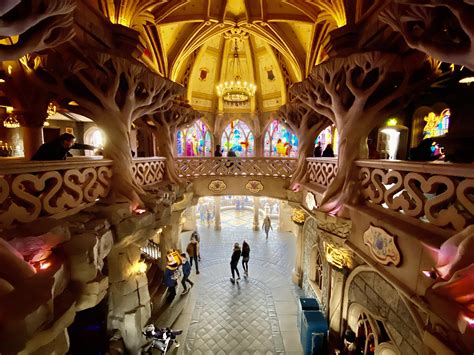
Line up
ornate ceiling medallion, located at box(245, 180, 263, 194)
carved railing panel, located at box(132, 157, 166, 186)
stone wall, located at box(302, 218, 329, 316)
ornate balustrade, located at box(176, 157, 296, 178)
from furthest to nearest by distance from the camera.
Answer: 1. ornate ceiling medallion, located at box(245, 180, 263, 194)
2. ornate balustrade, located at box(176, 157, 296, 178)
3. stone wall, located at box(302, 218, 329, 316)
4. carved railing panel, located at box(132, 157, 166, 186)

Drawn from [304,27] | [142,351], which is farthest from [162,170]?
[304,27]

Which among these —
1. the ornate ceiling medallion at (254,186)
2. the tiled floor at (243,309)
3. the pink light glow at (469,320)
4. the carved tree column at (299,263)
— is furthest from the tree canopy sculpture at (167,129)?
the pink light glow at (469,320)

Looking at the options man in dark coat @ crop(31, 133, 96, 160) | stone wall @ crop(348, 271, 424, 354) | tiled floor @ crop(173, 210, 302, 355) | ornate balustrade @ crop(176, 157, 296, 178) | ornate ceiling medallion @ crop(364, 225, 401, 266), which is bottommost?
tiled floor @ crop(173, 210, 302, 355)

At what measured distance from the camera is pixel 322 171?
20.0 ft

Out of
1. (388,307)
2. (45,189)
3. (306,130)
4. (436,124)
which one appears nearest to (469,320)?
(388,307)

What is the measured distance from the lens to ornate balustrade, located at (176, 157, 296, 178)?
10.0 m

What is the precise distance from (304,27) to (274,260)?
37.6 feet

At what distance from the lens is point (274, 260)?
36.7 feet

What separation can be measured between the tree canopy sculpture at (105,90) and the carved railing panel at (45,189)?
2.05 feet

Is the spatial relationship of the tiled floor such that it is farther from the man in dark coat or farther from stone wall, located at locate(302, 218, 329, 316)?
the man in dark coat

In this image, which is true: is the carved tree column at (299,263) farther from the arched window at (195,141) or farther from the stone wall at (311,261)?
the arched window at (195,141)

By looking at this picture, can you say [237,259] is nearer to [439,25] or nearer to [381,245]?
[381,245]

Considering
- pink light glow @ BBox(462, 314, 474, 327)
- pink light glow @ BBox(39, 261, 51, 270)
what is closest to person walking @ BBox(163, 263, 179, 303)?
pink light glow @ BBox(39, 261, 51, 270)

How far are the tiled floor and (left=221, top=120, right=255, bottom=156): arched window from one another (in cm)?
736
